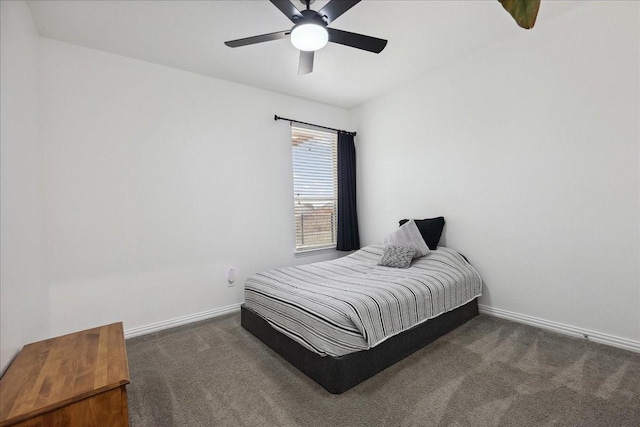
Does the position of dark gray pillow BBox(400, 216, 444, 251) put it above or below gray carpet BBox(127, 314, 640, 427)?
above

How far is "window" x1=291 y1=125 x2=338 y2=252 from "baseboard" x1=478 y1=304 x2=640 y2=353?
2.22 metres

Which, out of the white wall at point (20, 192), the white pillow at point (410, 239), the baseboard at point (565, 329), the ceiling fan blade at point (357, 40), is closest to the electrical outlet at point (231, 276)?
the white wall at point (20, 192)

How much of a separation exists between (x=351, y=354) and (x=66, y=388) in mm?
1440

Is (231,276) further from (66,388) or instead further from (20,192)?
(66,388)

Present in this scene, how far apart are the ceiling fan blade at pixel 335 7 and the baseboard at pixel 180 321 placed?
3049 millimetres


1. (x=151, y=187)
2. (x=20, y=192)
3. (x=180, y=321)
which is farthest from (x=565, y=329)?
(x=20, y=192)

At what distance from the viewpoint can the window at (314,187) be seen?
4020 millimetres

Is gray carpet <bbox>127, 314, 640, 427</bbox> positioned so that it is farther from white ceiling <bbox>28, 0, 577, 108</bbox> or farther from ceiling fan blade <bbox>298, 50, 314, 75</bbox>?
white ceiling <bbox>28, 0, 577, 108</bbox>

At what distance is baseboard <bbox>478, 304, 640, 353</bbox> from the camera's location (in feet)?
7.22

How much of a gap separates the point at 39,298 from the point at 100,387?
1.41m

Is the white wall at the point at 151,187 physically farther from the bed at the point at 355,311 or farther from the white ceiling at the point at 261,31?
the bed at the point at 355,311

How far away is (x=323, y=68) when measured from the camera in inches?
126

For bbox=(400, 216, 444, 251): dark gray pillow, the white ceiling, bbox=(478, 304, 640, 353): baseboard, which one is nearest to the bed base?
bbox=(478, 304, 640, 353): baseboard

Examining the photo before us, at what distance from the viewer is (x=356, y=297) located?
82.2 inches
